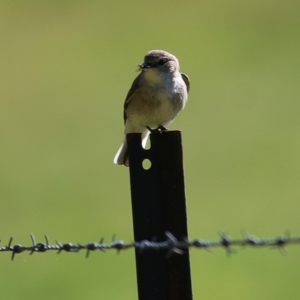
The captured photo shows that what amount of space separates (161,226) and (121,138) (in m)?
12.3

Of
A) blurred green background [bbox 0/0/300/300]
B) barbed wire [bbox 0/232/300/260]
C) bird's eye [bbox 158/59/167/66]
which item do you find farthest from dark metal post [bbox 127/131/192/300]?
blurred green background [bbox 0/0/300/300]

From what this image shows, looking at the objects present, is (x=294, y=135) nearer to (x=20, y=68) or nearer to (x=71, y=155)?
(x=71, y=155)

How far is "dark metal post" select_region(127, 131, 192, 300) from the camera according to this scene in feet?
13.5

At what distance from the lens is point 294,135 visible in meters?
16.8

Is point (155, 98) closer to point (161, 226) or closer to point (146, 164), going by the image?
point (146, 164)

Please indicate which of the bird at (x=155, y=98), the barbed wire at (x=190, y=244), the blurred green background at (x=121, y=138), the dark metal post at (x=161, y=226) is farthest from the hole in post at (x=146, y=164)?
the blurred green background at (x=121, y=138)

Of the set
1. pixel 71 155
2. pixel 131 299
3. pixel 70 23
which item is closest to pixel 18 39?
pixel 70 23

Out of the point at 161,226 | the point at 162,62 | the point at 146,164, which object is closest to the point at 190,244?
the point at 161,226

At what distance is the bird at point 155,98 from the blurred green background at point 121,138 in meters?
3.78

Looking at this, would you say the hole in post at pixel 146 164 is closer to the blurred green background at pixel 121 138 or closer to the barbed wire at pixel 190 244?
the barbed wire at pixel 190 244

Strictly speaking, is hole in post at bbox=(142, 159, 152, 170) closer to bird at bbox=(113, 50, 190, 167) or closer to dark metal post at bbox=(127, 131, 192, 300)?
dark metal post at bbox=(127, 131, 192, 300)

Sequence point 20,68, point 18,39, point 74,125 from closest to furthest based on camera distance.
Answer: point 74,125 → point 20,68 → point 18,39

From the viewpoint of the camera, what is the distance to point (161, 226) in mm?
4141

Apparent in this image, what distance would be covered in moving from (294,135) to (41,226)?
556 cm
